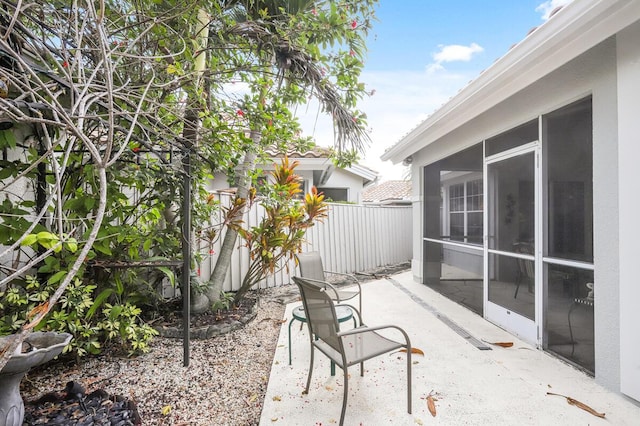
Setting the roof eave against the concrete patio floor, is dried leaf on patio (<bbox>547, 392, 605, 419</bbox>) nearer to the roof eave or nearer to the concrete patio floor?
the concrete patio floor

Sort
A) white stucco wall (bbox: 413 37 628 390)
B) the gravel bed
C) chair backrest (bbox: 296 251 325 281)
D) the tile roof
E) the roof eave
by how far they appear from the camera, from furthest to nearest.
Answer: the tile roof → chair backrest (bbox: 296 251 325 281) → white stucco wall (bbox: 413 37 628 390) → the gravel bed → the roof eave

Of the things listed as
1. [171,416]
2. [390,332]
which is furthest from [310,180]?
[171,416]

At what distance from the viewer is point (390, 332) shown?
3.60m

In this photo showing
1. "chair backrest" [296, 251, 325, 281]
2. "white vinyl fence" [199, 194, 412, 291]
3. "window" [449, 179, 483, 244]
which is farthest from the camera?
"white vinyl fence" [199, 194, 412, 291]

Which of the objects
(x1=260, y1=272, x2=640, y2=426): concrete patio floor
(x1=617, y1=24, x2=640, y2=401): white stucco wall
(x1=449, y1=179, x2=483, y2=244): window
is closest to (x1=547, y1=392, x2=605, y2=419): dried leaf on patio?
(x1=260, y1=272, x2=640, y2=426): concrete patio floor

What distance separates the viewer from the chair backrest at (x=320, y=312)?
198 cm

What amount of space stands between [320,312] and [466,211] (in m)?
3.51

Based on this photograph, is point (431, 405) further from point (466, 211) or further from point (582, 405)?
point (466, 211)

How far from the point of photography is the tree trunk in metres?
4.05

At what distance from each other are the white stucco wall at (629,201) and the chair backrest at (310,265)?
293 cm

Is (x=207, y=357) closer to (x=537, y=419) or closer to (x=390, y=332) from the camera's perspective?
(x=390, y=332)

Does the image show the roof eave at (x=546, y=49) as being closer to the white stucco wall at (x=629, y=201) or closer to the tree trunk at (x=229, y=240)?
the white stucco wall at (x=629, y=201)

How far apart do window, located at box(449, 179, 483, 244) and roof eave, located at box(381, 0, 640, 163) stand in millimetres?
1227

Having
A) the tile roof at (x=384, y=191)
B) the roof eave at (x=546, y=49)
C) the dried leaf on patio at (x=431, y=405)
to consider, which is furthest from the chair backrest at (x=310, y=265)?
the tile roof at (x=384, y=191)
